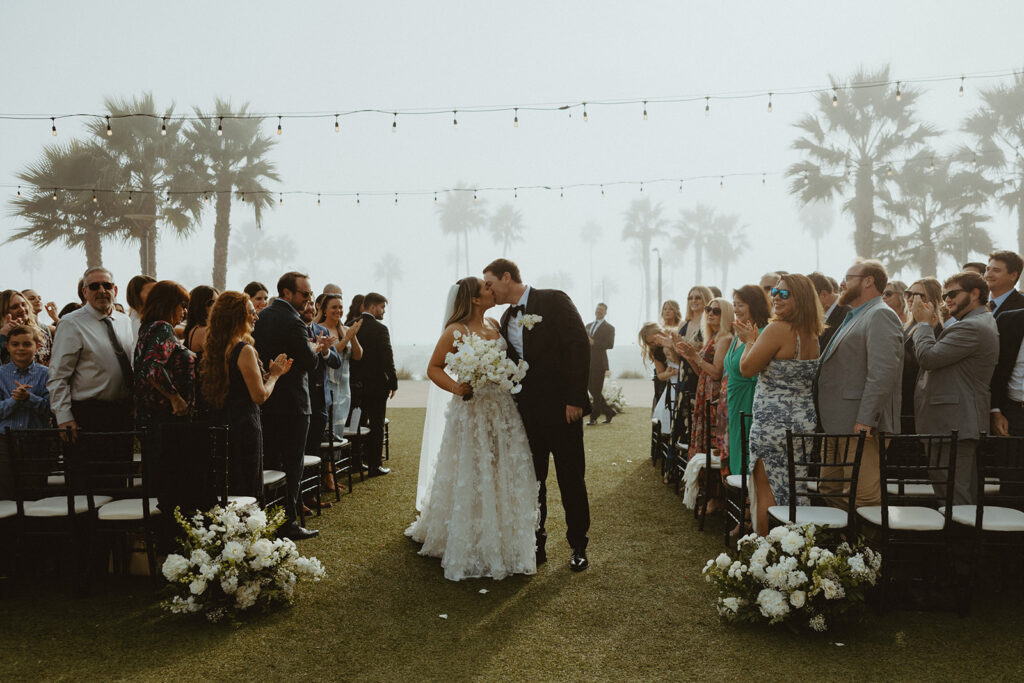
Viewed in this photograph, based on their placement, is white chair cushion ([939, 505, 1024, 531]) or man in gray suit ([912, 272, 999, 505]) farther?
man in gray suit ([912, 272, 999, 505])

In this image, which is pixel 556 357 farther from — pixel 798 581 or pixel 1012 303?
pixel 1012 303

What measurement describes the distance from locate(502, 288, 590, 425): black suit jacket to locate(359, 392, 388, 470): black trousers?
3.71 metres

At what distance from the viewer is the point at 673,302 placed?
363 inches

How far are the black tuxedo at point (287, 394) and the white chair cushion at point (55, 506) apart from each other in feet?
4.34

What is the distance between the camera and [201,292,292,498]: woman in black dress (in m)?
4.84

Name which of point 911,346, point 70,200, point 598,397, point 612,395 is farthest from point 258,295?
point 70,200

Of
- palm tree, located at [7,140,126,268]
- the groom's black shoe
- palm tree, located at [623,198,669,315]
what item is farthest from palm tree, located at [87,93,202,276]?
palm tree, located at [623,198,669,315]

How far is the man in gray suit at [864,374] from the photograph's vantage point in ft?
14.5

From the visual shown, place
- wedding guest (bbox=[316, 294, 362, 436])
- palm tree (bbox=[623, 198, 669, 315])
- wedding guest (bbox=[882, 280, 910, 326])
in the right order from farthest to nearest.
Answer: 1. palm tree (bbox=[623, 198, 669, 315])
2. wedding guest (bbox=[316, 294, 362, 436])
3. wedding guest (bbox=[882, 280, 910, 326])

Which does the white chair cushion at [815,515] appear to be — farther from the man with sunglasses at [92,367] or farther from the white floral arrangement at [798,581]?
the man with sunglasses at [92,367]

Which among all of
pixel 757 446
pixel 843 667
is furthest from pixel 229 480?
pixel 843 667

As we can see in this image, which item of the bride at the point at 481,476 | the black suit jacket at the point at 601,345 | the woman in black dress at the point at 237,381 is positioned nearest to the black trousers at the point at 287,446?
the woman in black dress at the point at 237,381

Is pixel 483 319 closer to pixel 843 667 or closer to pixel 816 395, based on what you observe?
pixel 816 395

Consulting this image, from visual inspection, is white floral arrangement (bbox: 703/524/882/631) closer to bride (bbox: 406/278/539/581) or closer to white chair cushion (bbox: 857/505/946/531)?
white chair cushion (bbox: 857/505/946/531)
